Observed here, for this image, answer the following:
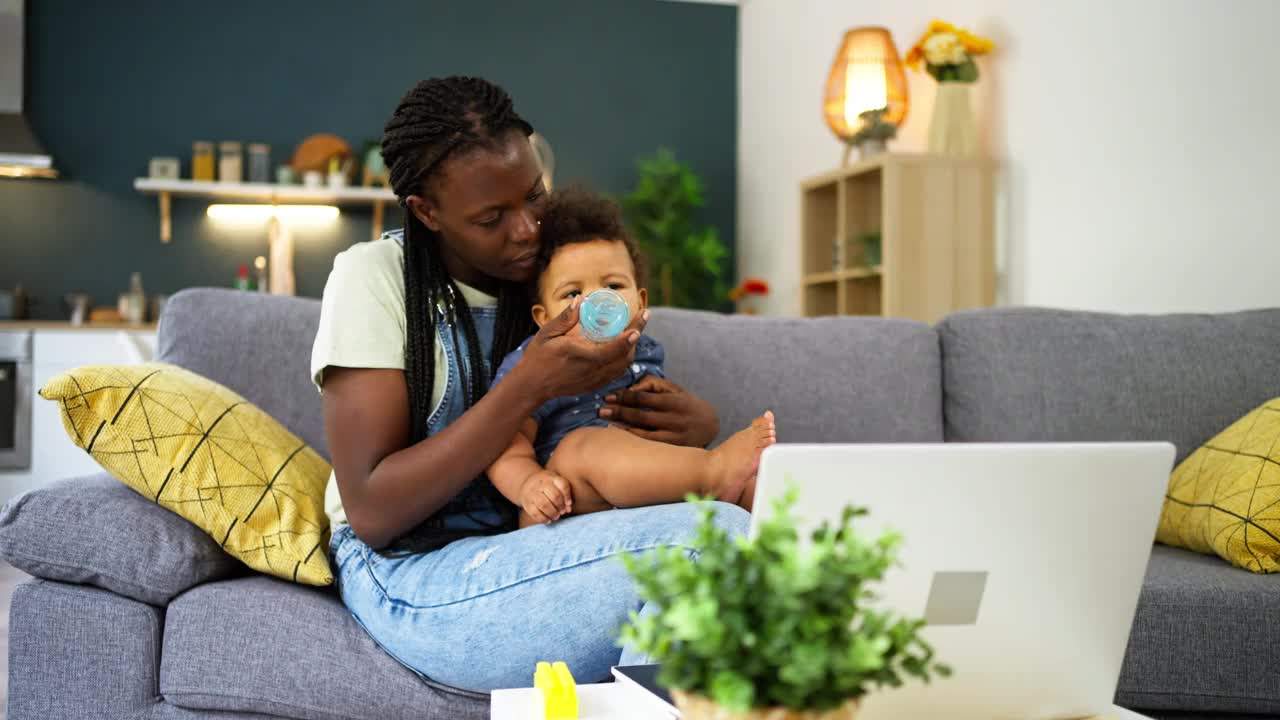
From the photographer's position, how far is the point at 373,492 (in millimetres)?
1449

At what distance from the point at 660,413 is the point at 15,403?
14.7 ft

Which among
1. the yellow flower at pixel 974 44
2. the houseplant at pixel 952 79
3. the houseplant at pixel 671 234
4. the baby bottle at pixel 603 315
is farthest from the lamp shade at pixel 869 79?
the baby bottle at pixel 603 315

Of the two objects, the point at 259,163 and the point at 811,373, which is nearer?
the point at 811,373

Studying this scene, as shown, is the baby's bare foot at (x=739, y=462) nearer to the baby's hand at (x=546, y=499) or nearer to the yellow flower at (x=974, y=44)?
the baby's hand at (x=546, y=499)

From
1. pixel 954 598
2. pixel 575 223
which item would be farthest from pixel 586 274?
pixel 954 598

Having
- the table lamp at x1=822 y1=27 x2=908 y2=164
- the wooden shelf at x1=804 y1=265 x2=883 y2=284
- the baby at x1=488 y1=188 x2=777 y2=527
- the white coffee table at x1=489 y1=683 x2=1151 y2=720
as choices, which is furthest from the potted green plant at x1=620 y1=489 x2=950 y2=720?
the table lamp at x1=822 y1=27 x2=908 y2=164

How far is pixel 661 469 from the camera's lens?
142cm

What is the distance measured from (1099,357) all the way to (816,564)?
1798mm

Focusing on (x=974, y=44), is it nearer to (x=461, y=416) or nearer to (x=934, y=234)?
(x=934, y=234)

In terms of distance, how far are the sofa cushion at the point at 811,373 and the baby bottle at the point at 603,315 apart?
0.64 meters

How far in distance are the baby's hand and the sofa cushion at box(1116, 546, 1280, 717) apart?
2.87 ft

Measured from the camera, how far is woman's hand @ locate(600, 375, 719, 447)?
1593mm

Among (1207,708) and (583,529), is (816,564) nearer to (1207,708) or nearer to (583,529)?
(583,529)

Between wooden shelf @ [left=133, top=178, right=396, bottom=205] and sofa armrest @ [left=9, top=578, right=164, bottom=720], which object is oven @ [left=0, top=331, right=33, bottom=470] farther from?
sofa armrest @ [left=9, top=578, right=164, bottom=720]
